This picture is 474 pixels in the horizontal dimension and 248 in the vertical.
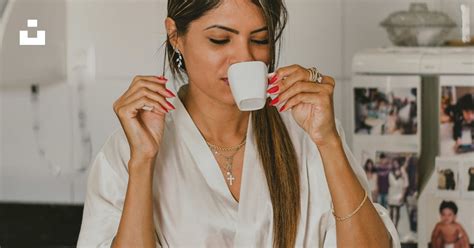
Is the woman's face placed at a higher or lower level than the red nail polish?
higher

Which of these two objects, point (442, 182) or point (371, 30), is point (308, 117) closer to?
point (442, 182)

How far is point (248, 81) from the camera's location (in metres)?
1.29

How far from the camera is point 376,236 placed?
1412 millimetres

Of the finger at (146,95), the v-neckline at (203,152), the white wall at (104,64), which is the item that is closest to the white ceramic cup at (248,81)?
the finger at (146,95)

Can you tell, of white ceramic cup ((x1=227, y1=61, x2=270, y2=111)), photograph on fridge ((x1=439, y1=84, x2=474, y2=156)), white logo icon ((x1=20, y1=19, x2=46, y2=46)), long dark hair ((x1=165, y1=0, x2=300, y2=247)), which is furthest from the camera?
white logo icon ((x1=20, y1=19, x2=46, y2=46))

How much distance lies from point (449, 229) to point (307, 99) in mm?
1440

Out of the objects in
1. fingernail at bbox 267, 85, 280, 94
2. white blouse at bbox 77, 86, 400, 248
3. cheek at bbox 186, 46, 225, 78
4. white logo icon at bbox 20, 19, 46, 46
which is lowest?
white blouse at bbox 77, 86, 400, 248

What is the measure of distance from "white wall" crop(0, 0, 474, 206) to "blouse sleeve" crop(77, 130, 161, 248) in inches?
56.6

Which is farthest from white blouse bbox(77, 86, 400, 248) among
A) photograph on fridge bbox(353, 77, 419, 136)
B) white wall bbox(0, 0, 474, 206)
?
white wall bbox(0, 0, 474, 206)

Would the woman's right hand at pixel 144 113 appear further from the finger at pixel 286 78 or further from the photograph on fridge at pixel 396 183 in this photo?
the photograph on fridge at pixel 396 183

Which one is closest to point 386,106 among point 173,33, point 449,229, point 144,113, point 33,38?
point 449,229

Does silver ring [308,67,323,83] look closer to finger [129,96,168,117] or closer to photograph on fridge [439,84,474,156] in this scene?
finger [129,96,168,117]

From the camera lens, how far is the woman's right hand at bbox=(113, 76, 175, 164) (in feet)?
4.35

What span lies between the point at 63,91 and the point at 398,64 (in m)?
1.09
